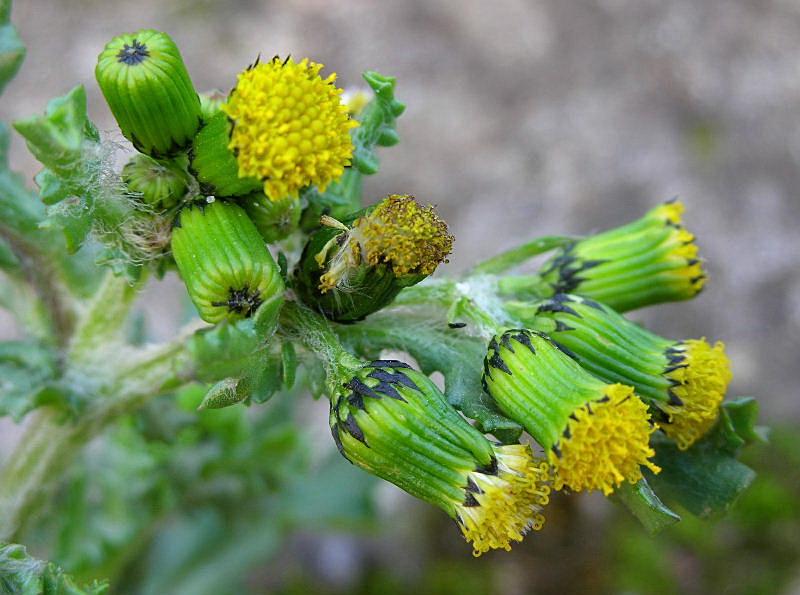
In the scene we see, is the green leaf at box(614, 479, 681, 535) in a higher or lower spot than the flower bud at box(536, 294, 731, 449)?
lower

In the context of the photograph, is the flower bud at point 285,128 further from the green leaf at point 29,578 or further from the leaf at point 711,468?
the leaf at point 711,468

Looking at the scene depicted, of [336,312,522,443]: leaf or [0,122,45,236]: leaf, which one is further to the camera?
[0,122,45,236]: leaf

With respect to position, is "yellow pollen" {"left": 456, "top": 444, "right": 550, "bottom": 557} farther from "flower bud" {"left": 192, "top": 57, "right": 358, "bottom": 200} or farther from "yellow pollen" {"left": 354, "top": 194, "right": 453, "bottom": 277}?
"flower bud" {"left": 192, "top": 57, "right": 358, "bottom": 200}

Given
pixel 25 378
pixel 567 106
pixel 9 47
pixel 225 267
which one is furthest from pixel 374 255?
pixel 567 106

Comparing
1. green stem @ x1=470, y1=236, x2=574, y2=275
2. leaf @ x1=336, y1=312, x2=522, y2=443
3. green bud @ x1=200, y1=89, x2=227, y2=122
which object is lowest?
leaf @ x1=336, y1=312, x2=522, y2=443

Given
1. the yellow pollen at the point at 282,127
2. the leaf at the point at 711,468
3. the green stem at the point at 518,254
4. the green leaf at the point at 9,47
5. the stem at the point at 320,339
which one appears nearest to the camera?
the yellow pollen at the point at 282,127

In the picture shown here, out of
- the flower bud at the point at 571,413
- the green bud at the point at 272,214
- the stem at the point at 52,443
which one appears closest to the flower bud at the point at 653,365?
the flower bud at the point at 571,413


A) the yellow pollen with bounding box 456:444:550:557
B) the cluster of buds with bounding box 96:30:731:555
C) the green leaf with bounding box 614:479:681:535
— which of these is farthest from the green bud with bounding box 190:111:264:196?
the green leaf with bounding box 614:479:681:535

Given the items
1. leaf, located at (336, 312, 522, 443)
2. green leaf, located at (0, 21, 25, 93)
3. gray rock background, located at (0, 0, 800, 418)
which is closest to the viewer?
leaf, located at (336, 312, 522, 443)
